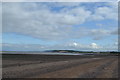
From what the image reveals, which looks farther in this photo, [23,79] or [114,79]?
[114,79]

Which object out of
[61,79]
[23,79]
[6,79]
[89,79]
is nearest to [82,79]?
[89,79]

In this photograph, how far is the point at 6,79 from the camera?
45.7 feet

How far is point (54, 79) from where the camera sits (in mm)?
14414

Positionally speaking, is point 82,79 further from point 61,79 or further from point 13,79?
point 13,79

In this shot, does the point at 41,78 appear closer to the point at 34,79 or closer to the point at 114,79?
the point at 34,79

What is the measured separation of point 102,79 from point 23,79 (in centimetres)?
546

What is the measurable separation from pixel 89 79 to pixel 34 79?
3745mm

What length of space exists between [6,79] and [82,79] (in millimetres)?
5008

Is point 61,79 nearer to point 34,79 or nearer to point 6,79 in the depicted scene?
point 34,79

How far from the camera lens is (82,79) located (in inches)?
582

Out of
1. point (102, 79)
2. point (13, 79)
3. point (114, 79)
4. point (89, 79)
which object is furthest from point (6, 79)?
point (114, 79)

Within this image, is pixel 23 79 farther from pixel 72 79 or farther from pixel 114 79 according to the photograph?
pixel 114 79

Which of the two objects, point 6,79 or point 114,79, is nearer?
point 6,79

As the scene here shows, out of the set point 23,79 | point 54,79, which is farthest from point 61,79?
point 23,79
